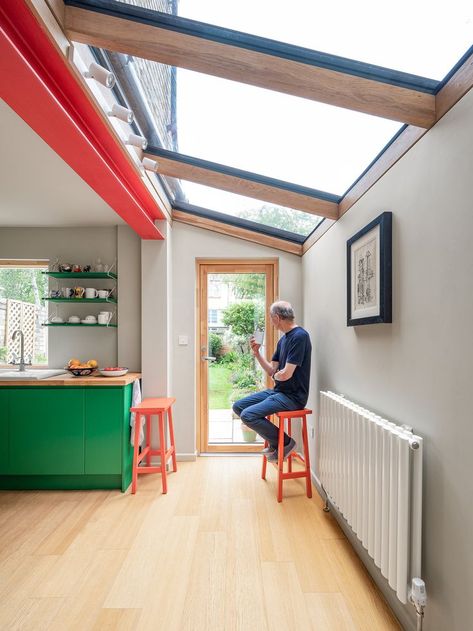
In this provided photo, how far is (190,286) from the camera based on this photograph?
382 cm

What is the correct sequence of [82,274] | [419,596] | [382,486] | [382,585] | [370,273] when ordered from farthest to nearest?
1. [82,274]
2. [370,273]
3. [382,585]
4. [382,486]
5. [419,596]

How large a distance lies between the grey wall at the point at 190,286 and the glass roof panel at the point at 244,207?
379mm

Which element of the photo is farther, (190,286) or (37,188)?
(190,286)

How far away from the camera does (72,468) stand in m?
3.03

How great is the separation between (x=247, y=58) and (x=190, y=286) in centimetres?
252

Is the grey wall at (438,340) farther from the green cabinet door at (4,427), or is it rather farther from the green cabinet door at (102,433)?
the green cabinet door at (4,427)

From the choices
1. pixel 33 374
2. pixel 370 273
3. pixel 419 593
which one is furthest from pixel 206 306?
pixel 419 593

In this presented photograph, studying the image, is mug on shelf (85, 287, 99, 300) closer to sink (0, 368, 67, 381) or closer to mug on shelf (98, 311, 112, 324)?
mug on shelf (98, 311, 112, 324)

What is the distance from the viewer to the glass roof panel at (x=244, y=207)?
3.16m

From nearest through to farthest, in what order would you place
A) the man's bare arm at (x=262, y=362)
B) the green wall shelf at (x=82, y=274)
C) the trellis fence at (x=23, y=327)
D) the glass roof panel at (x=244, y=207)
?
the glass roof panel at (x=244, y=207) < the man's bare arm at (x=262, y=362) < the green wall shelf at (x=82, y=274) < the trellis fence at (x=23, y=327)

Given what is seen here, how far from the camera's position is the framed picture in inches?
69.3

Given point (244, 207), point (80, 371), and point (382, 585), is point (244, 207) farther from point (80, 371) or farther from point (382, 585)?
point (382, 585)

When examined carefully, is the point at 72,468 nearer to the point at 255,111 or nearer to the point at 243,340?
the point at 243,340

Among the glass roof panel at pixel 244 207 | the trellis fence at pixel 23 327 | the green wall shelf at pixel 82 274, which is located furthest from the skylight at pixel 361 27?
the trellis fence at pixel 23 327
